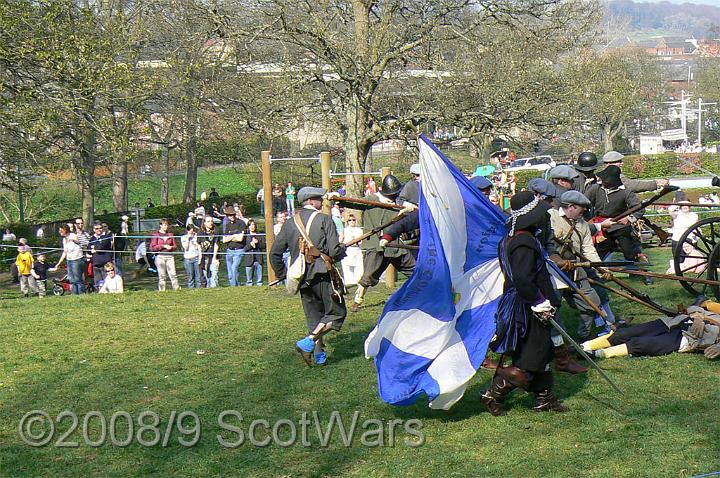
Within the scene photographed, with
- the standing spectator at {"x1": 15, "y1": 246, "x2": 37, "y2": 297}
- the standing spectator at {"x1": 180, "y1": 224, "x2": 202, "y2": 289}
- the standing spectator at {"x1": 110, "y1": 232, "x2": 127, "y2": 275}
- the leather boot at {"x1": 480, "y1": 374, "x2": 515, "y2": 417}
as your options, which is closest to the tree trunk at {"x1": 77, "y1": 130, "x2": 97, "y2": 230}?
the standing spectator at {"x1": 110, "y1": 232, "x2": 127, "y2": 275}

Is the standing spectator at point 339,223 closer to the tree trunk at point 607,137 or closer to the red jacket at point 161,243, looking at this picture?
the red jacket at point 161,243

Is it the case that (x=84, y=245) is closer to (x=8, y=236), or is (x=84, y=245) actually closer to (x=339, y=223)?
(x=339, y=223)

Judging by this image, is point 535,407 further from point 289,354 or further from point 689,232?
point 689,232

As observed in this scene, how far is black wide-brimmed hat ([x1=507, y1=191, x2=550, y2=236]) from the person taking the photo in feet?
22.7

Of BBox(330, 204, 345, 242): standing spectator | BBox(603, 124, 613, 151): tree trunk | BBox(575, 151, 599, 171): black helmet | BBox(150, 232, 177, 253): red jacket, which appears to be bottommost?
BBox(150, 232, 177, 253): red jacket

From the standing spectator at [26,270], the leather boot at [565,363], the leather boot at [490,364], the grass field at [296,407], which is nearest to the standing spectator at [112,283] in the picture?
the standing spectator at [26,270]

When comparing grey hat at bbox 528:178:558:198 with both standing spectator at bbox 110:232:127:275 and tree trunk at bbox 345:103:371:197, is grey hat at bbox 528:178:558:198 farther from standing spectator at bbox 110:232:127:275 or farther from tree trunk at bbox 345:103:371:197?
tree trunk at bbox 345:103:371:197

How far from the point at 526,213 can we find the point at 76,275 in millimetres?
12682

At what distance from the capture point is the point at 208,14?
66.3ft

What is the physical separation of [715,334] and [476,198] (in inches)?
118

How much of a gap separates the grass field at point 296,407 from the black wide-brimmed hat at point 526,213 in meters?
1.49

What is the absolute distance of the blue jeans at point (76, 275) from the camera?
57.6 ft

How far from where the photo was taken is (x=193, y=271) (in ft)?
58.8

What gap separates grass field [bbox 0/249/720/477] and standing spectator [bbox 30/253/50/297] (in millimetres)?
7342
